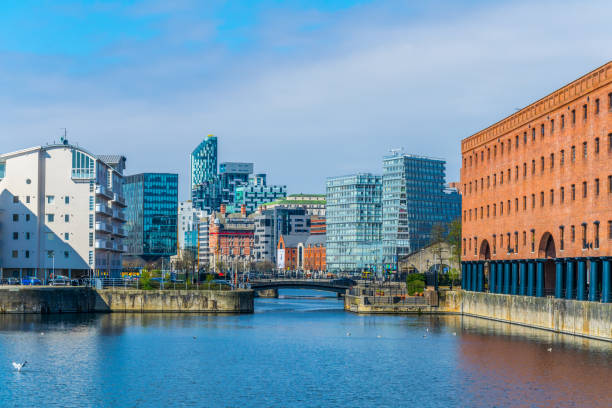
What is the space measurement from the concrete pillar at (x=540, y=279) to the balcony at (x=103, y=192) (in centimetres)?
8116

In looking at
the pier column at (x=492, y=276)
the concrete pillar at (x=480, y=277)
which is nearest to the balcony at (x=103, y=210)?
the concrete pillar at (x=480, y=277)

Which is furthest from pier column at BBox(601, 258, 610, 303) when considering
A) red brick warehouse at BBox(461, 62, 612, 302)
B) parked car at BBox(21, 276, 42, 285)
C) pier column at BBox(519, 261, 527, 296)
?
parked car at BBox(21, 276, 42, 285)

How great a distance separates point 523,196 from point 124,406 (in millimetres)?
74840

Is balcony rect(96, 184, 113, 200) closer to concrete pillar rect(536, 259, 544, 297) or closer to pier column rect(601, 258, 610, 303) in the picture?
concrete pillar rect(536, 259, 544, 297)

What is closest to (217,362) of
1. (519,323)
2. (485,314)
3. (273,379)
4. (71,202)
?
(273,379)

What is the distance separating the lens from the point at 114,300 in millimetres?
138625

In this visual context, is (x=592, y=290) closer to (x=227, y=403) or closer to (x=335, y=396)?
(x=335, y=396)

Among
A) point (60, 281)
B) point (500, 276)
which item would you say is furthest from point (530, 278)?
point (60, 281)

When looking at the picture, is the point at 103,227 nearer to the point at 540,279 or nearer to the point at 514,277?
the point at 514,277

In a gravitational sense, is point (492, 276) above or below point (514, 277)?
below

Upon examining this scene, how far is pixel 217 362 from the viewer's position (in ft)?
272

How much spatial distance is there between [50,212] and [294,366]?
287 feet

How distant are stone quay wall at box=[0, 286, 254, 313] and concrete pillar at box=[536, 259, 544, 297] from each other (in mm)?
49147

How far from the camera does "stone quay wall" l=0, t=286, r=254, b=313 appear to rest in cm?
13125
